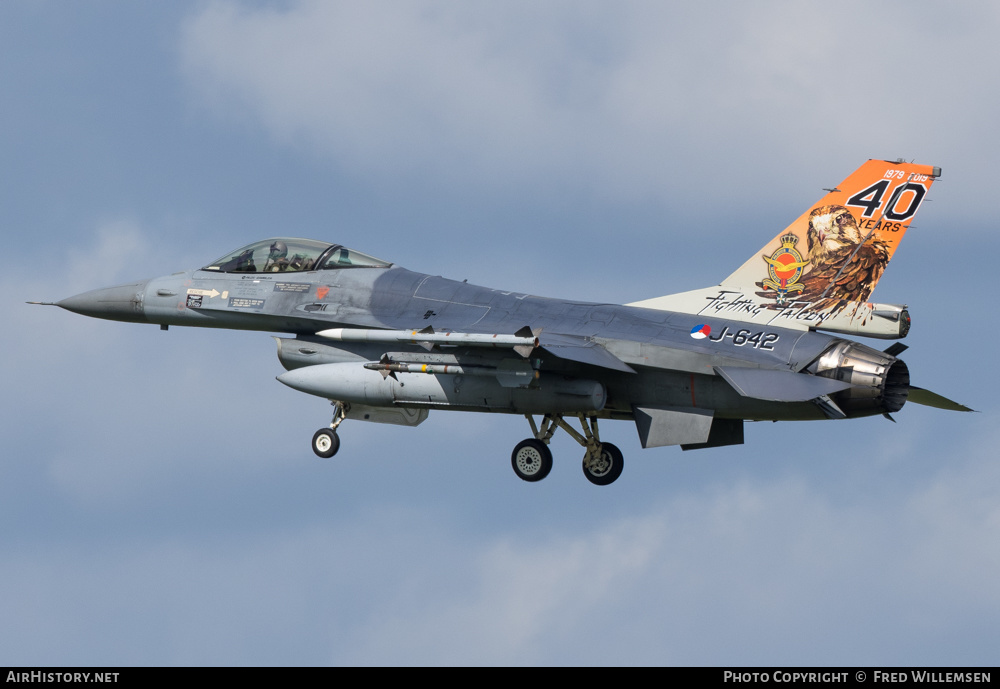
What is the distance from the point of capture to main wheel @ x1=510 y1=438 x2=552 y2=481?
23.3 metres

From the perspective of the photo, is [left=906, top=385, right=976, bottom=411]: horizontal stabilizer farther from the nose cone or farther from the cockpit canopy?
the nose cone

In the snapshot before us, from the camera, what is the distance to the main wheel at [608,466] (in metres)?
23.3

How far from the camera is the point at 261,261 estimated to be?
2528 centimetres

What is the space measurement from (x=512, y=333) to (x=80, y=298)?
8.06 meters

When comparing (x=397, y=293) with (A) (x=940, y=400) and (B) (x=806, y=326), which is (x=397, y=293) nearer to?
(B) (x=806, y=326)

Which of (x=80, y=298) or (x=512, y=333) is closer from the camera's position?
(x=512, y=333)

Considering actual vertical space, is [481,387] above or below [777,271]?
below

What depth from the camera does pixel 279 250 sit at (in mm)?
25281

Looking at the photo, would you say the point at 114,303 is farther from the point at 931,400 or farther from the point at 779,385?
the point at 931,400

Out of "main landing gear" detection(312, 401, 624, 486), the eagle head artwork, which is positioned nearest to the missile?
"main landing gear" detection(312, 401, 624, 486)

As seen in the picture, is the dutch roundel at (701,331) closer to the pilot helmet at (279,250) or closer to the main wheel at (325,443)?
the main wheel at (325,443)

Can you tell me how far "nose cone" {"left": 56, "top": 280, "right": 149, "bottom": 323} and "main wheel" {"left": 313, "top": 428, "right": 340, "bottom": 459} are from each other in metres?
3.86
